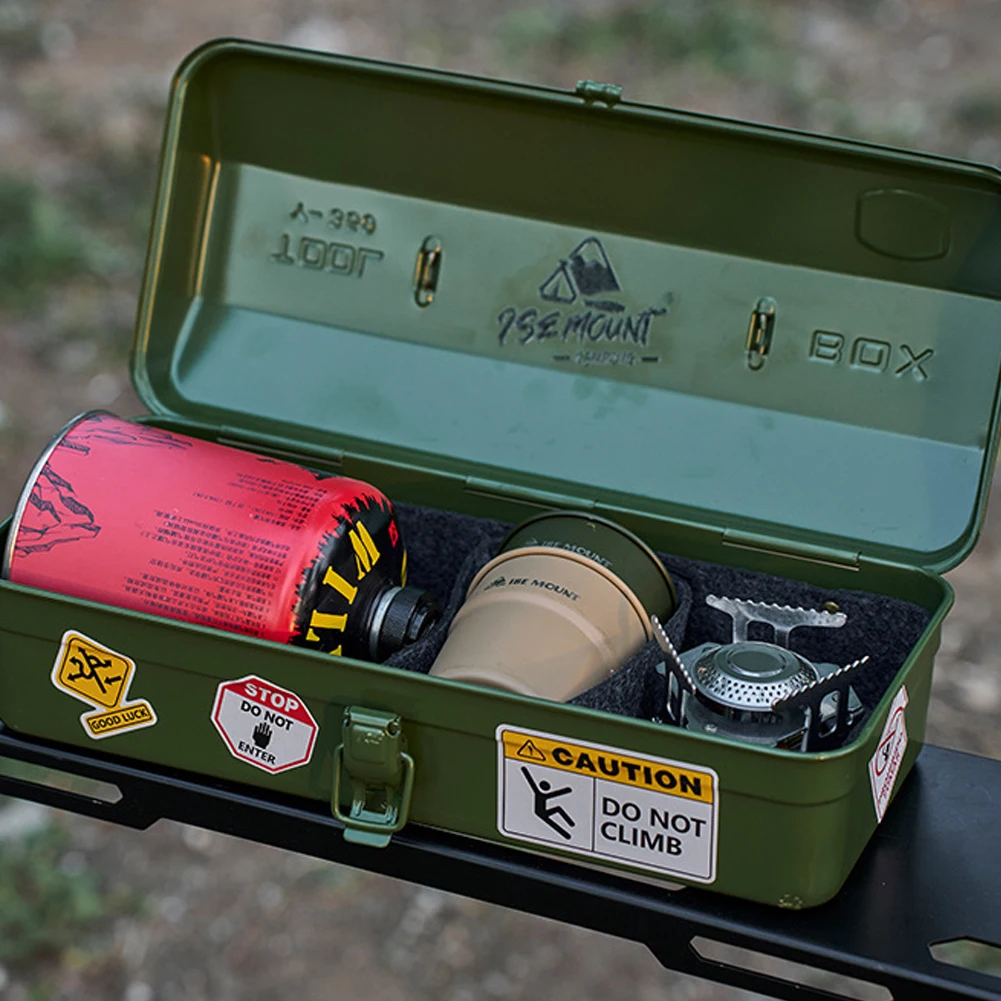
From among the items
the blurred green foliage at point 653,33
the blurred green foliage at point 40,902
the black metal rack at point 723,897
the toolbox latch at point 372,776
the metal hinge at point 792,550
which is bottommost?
the blurred green foliage at point 40,902

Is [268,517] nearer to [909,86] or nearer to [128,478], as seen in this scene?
[128,478]

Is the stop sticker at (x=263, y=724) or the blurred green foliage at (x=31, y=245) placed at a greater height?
the blurred green foliage at (x=31, y=245)

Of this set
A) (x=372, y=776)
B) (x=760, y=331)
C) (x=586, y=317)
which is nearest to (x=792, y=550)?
(x=760, y=331)

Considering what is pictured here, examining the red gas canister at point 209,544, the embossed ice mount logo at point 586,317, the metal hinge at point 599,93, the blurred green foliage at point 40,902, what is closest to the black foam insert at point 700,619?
the red gas canister at point 209,544

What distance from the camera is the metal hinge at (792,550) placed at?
2281 millimetres

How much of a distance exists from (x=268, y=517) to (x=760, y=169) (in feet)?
3.20

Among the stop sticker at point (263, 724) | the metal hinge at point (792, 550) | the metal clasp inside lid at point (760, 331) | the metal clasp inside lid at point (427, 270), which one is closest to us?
the stop sticker at point (263, 724)

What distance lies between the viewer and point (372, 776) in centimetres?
198

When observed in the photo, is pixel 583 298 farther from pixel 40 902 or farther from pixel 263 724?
pixel 40 902

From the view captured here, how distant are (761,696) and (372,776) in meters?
0.53

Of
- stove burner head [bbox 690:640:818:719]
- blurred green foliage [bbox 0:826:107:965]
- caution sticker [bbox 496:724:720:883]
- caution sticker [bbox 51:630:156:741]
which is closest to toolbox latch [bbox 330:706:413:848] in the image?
caution sticker [bbox 496:724:720:883]

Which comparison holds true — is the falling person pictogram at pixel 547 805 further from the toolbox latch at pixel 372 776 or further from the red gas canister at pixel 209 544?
the red gas canister at pixel 209 544

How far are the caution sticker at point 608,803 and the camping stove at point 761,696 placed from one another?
13 centimetres

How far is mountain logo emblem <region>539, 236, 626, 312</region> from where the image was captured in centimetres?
254
